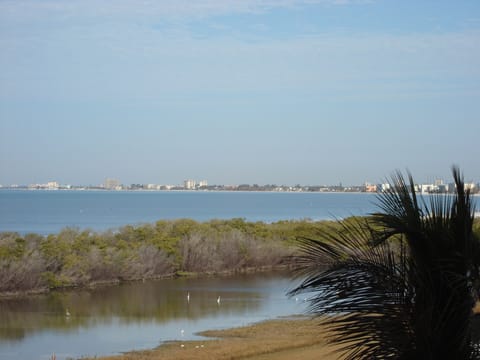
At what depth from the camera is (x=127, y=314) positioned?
35.8m

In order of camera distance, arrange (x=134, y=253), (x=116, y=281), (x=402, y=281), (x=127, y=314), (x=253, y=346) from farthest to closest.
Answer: (x=134, y=253) → (x=116, y=281) → (x=127, y=314) → (x=253, y=346) → (x=402, y=281)

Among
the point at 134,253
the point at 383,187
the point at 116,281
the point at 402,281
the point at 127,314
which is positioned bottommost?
the point at 127,314

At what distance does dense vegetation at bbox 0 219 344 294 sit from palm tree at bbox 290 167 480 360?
35.3 meters

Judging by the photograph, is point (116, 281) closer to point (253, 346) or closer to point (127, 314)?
point (127, 314)

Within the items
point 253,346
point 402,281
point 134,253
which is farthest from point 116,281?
point 402,281

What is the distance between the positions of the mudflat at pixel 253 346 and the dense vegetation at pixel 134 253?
1155cm

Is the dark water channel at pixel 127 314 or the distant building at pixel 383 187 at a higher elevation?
the distant building at pixel 383 187

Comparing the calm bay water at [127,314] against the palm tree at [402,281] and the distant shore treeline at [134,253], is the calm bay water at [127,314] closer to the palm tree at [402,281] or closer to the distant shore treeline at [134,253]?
the distant shore treeline at [134,253]

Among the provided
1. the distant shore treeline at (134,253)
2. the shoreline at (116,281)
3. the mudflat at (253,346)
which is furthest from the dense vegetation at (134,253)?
the mudflat at (253,346)

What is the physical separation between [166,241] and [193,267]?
8.87ft

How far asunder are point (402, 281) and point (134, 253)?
47.5m

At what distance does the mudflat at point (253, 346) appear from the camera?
2497 cm

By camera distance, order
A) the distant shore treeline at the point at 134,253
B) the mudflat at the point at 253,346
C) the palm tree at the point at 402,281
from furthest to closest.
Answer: the distant shore treeline at the point at 134,253
the mudflat at the point at 253,346
the palm tree at the point at 402,281

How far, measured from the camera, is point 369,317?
5.30 meters
